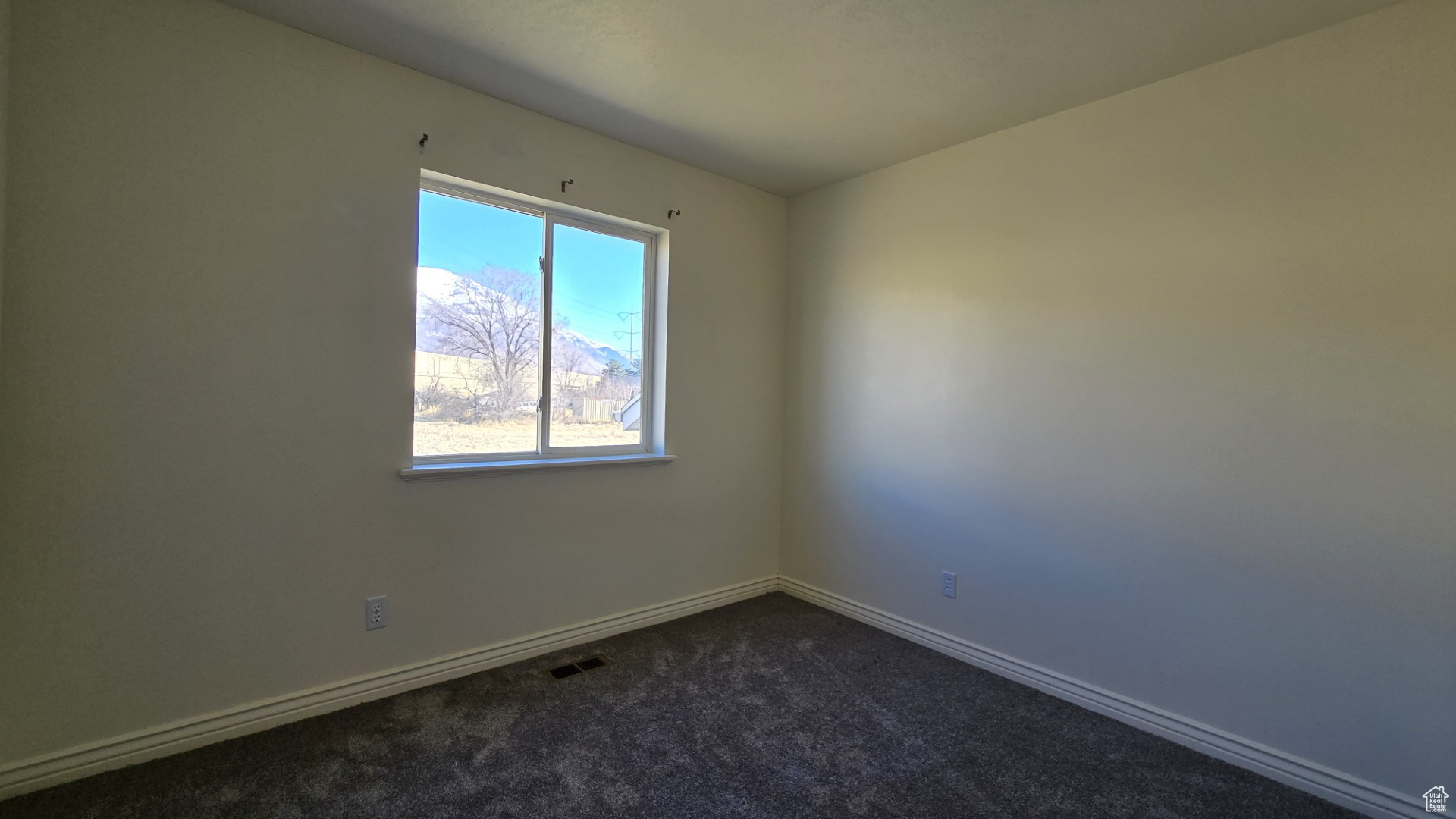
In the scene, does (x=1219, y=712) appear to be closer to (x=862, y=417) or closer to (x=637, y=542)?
(x=862, y=417)

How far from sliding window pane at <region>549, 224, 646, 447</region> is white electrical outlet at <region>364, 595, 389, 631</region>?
98 cm

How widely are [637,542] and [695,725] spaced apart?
3.68ft

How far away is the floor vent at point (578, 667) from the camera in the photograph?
2.63 metres

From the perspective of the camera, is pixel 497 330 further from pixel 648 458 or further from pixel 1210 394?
pixel 1210 394

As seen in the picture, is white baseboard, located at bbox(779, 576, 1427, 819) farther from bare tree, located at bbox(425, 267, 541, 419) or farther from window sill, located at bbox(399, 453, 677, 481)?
bare tree, located at bbox(425, 267, 541, 419)

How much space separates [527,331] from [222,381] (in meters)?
1.16

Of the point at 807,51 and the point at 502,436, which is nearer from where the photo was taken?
the point at 807,51

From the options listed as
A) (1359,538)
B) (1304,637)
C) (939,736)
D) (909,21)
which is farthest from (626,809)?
(909,21)

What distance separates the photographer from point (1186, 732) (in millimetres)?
2209

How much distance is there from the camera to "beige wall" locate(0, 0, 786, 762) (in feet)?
5.95

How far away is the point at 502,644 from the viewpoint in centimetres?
271

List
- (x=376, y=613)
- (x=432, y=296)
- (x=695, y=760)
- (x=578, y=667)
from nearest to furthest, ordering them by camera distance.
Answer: (x=695, y=760) < (x=376, y=613) < (x=432, y=296) < (x=578, y=667)

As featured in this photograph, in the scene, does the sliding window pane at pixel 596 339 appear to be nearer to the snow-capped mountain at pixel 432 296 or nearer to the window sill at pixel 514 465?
the window sill at pixel 514 465

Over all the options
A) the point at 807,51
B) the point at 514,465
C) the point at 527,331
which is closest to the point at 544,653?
the point at 514,465
